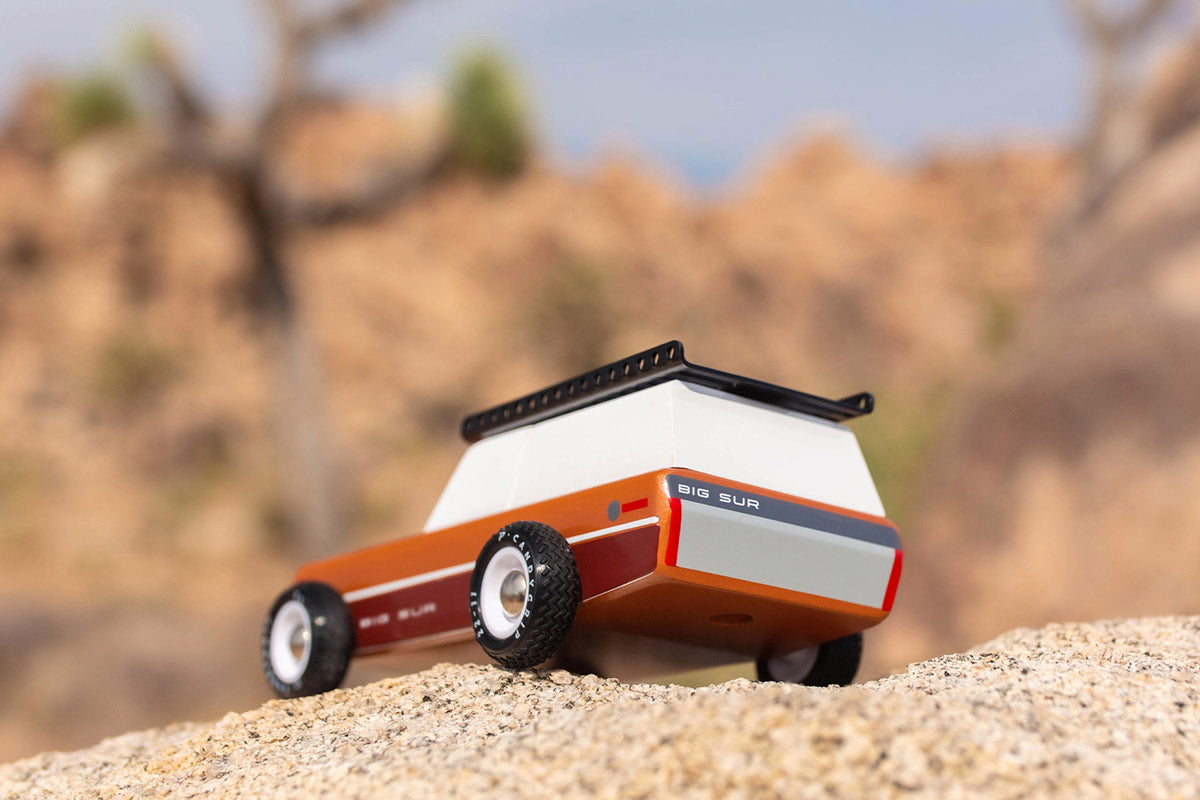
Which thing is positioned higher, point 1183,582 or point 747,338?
point 747,338

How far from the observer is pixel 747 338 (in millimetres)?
41938

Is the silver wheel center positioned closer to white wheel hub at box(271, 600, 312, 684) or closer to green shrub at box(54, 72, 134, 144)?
white wheel hub at box(271, 600, 312, 684)

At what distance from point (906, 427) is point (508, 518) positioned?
17365 millimetres

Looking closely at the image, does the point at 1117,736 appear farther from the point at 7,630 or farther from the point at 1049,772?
the point at 7,630

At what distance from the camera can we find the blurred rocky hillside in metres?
17.3

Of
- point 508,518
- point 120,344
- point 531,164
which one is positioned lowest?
point 508,518

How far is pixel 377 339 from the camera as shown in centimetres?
3547

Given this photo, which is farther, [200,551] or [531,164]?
[531,164]

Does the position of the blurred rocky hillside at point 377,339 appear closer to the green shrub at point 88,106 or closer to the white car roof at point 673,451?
the green shrub at point 88,106

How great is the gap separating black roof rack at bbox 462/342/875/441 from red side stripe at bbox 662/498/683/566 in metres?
0.72

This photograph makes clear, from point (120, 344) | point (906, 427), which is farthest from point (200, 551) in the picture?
point (906, 427)

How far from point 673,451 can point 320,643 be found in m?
2.62

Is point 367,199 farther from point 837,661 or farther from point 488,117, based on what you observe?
point 837,661

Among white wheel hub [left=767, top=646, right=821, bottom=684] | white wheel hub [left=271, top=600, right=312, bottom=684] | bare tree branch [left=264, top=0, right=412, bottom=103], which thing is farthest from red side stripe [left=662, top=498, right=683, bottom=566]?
bare tree branch [left=264, top=0, right=412, bottom=103]
